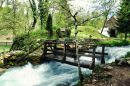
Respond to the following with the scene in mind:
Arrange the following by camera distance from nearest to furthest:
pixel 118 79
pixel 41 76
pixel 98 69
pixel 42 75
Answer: pixel 118 79, pixel 98 69, pixel 41 76, pixel 42 75

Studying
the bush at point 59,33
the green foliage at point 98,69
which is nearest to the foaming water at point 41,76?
the green foliage at point 98,69

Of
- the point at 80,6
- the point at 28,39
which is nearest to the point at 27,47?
the point at 28,39

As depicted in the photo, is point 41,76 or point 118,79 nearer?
point 118,79

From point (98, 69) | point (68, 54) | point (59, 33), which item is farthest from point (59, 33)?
point (98, 69)

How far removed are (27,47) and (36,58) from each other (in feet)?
4.45

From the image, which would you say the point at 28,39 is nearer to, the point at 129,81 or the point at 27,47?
the point at 27,47

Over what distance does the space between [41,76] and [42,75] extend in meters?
0.18

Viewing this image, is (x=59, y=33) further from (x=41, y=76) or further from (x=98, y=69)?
(x=98, y=69)

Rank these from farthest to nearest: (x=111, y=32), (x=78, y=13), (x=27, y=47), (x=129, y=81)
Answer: (x=111, y=32)
(x=27, y=47)
(x=78, y=13)
(x=129, y=81)

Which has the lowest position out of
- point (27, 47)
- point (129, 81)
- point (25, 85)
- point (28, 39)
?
point (25, 85)

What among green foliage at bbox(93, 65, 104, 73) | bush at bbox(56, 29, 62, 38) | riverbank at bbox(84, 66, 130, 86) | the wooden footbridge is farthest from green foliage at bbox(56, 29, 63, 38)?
riverbank at bbox(84, 66, 130, 86)

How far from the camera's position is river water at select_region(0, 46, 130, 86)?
21.5 feet

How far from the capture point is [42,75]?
7766mm

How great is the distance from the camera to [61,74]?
771cm
